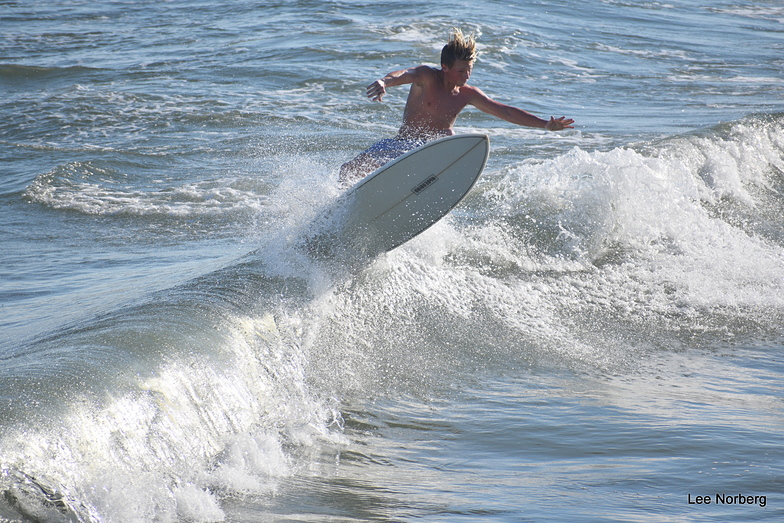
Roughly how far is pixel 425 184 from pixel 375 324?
3.79ft

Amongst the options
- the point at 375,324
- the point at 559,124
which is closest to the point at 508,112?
the point at 559,124

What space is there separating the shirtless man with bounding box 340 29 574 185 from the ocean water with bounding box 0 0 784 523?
1.83ft

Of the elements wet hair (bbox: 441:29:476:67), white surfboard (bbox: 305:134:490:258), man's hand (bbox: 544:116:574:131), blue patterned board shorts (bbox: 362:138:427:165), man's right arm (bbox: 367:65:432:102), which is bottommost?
white surfboard (bbox: 305:134:490:258)

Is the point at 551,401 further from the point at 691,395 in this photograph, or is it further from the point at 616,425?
the point at 691,395

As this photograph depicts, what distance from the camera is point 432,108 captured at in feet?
19.7

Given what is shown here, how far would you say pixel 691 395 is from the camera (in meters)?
4.54

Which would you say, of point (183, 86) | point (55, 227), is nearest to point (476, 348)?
point (55, 227)

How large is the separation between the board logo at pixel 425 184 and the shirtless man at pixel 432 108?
33 centimetres

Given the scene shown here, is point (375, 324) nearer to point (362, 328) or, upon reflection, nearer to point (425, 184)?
point (362, 328)

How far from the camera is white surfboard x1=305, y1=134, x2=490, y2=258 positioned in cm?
562

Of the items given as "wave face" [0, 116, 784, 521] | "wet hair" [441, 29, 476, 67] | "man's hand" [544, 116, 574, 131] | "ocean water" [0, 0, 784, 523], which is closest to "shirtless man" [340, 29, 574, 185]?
"wet hair" [441, 29, 476, 67]
